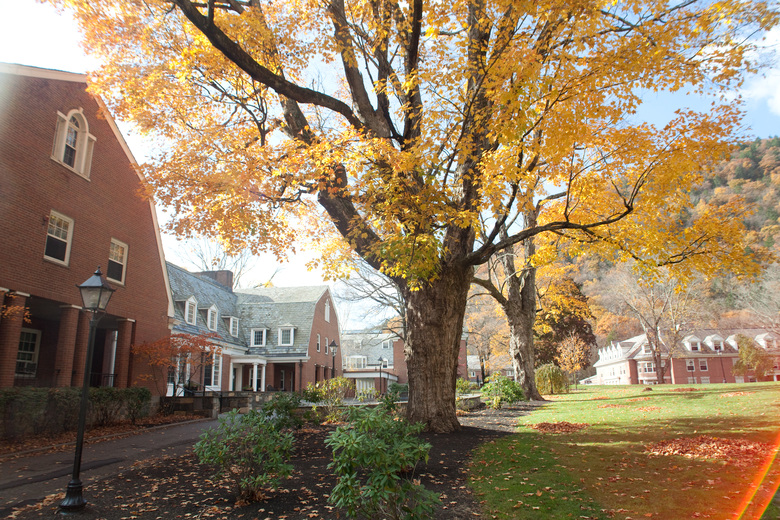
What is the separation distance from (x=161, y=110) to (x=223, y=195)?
8.87 feet

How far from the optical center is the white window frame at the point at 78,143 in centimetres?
1340

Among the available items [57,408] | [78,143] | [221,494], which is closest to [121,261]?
[78,143]

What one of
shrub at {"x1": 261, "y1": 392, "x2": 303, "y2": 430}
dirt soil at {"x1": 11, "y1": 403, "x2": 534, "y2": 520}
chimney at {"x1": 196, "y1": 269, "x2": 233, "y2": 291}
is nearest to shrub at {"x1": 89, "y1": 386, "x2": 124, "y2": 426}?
dirt soil at {"x1": 11, "y1": 403, "x2": 534, "y2": 520}

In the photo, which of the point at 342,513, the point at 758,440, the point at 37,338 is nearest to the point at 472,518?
the point at 342,513

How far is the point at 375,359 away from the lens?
1801 inches

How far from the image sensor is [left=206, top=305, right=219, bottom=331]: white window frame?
2578 centimetres

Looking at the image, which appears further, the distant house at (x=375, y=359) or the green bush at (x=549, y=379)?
the distant house at (x=375, y=359)

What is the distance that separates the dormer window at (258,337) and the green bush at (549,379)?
1783 centimetres

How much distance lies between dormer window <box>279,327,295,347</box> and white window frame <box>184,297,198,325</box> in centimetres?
764

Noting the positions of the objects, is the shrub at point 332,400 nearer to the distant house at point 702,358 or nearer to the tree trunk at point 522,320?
the tree trunk at point 522,320

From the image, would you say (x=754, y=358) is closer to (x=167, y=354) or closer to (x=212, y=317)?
(x=212, y=317)

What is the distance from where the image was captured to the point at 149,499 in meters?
5.44

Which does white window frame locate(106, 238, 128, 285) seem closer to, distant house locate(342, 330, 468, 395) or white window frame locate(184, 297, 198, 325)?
white window frame locate(184, 297, 198, 325)

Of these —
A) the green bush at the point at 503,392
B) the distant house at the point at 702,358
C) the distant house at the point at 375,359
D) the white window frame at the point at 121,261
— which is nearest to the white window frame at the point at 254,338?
the distant house at the point at 375,359
